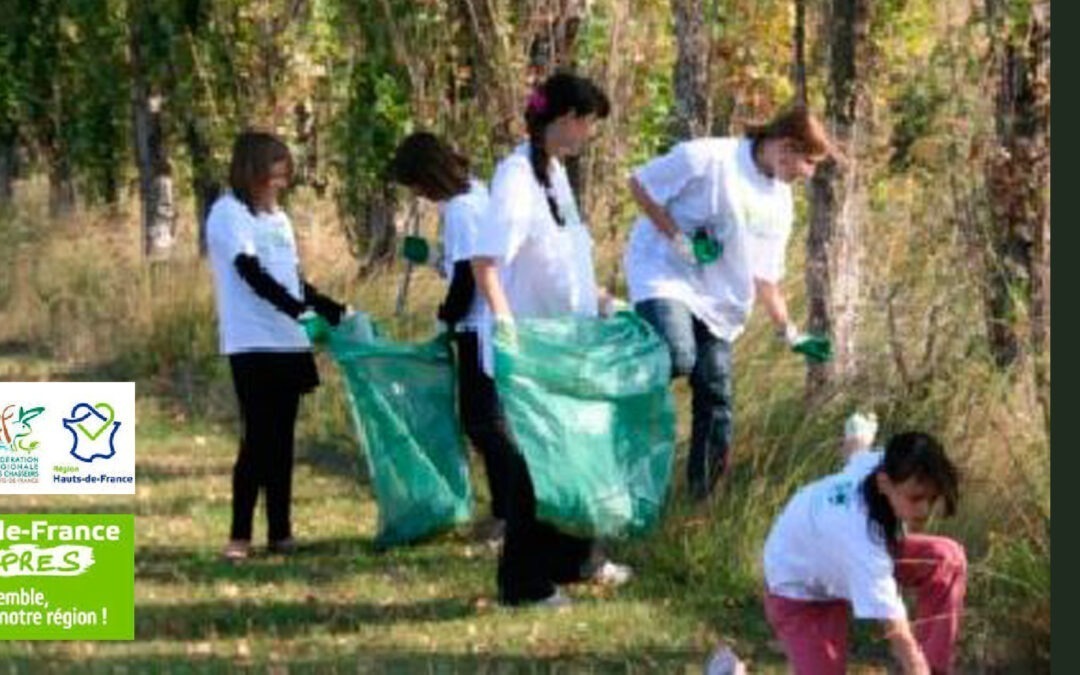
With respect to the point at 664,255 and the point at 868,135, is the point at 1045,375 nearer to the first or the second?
the point at 664,255

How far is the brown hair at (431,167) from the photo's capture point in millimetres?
9141

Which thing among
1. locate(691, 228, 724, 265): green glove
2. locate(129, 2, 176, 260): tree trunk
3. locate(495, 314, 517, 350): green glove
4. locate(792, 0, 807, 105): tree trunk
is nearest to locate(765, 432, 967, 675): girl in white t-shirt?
locate(495, 314, 517, 350): green glove

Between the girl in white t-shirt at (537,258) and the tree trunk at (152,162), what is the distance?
1212 cm

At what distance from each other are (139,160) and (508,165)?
1317cm

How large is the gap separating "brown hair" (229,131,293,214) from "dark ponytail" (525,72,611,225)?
1.27 meters

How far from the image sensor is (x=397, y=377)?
9.61 m

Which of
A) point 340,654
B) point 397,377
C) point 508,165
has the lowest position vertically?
point 340,654

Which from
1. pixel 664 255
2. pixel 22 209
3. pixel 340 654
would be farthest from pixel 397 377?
pixel 22 209

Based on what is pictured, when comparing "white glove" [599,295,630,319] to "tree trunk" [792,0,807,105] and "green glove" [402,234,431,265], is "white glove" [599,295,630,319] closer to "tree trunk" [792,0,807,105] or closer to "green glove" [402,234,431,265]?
"green glove" [402,234,431,265]

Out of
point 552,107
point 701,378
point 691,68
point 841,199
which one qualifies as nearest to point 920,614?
point 552,107

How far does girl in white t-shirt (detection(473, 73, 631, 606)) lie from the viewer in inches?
324

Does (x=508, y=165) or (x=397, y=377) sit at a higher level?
(x=508, y=165)

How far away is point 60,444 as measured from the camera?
10617 mm

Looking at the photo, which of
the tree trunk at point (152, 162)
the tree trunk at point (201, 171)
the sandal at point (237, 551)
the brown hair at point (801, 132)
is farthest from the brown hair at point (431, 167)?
the tree trunk at point (152, 162)
